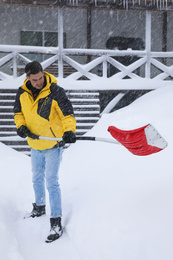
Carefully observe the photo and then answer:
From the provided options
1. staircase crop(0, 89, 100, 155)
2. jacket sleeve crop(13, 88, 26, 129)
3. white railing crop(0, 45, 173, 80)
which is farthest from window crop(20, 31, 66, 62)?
jacket sleeve crop(13, 88, 26, 129)

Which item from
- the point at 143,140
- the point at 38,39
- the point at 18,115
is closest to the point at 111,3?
the point at 38,39

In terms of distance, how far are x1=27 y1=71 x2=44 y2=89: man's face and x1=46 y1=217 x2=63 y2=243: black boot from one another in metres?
1.48

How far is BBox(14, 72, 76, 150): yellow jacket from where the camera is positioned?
375 cm

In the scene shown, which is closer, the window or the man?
the man

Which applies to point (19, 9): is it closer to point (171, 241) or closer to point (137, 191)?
point (137, 191)

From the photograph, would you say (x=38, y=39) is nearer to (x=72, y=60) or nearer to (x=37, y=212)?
(x=72, y=60)

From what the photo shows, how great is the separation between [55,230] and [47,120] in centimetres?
121

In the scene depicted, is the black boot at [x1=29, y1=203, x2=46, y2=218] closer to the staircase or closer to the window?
the staircase

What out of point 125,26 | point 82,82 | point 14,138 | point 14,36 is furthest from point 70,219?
point 125,26

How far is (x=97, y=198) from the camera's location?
432cm

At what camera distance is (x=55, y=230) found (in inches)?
152

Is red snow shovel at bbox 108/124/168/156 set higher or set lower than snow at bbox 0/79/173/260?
higher

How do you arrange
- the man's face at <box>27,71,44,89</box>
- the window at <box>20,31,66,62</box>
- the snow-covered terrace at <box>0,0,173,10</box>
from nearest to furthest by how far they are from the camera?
the man's face at <box>27,71,44,89</box> < the snow-covered terrace at <box>0,0,173,10</box> < the window at <box>20,31,66,62</box>

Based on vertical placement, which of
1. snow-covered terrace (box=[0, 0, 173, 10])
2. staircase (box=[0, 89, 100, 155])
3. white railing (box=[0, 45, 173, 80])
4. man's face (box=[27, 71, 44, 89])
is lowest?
staircase (box=[0, 89, 100, 155])
